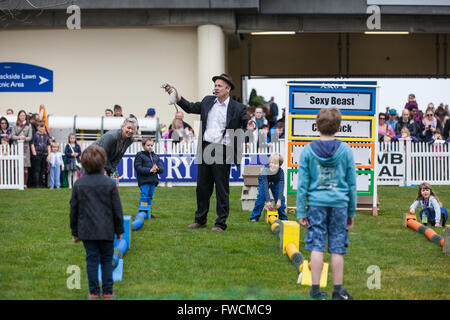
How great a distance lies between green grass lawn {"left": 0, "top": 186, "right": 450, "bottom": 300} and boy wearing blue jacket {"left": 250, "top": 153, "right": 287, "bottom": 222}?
1.29 feet

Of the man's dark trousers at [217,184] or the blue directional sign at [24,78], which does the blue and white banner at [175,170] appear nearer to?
the blue directional sign at [24,78]

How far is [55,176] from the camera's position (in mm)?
19328

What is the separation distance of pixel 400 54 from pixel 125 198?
23148mm

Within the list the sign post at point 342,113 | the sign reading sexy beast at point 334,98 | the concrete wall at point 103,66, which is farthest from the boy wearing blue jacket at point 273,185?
the concrete wall at point 103,66

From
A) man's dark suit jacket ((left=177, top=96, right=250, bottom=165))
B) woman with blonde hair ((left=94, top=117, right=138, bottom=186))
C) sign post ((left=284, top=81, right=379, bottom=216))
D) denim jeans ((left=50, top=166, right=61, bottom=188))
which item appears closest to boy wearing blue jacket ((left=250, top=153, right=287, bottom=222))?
man's dark suit jacket ((left=177, top=96, right=250, bottom=165))

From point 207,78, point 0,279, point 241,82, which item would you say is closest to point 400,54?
point 241,82

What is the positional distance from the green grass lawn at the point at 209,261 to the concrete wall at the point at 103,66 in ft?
41.4

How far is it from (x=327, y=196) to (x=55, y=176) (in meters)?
14.1

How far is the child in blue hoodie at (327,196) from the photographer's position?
6320 mm

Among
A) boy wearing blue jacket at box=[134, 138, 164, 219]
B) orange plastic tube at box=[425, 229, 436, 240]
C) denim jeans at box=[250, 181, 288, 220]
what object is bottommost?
orange plastic tube at box=[425, 229, 436, 240]

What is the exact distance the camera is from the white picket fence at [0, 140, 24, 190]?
18688 mm

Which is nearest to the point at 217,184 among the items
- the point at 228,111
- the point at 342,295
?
the point at 228,111

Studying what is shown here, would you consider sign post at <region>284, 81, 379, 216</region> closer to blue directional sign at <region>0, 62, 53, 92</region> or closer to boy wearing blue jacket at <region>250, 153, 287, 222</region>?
boy wearing blue jacket at <region>250, 153, 287, 222</region>

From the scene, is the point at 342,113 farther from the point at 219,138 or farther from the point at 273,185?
the point at 219,138
